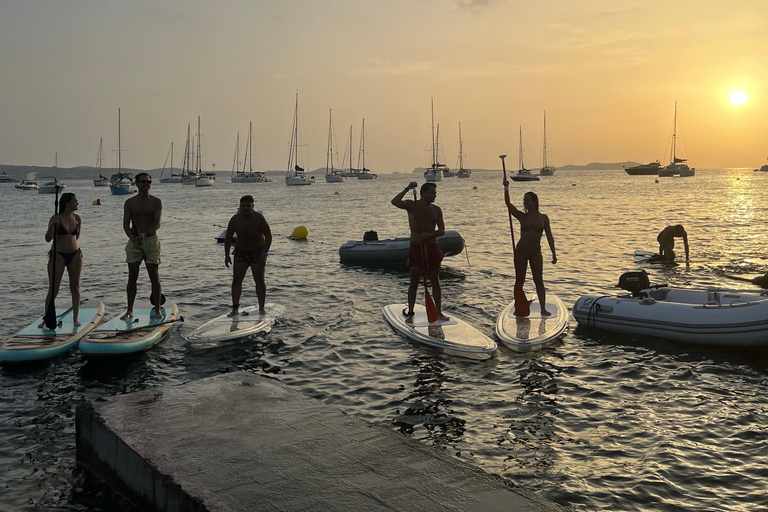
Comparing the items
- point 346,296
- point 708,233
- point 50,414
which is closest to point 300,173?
point 708,233

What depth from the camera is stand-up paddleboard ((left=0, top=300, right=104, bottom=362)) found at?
8.92m

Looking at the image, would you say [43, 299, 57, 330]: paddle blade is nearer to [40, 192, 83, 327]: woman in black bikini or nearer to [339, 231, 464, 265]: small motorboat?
[40, 192, 83, 327]: woman in black bikini

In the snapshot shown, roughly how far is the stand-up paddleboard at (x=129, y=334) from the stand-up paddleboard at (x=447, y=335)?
3.94m

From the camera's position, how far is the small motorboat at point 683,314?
381 inches

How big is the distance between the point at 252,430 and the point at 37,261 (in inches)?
758

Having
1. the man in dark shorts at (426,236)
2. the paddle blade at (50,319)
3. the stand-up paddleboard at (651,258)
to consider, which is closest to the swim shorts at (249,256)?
the man in dark shorts at (426,236)

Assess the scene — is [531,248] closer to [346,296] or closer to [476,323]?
[476,323]

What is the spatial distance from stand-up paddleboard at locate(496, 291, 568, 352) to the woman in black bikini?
685cm

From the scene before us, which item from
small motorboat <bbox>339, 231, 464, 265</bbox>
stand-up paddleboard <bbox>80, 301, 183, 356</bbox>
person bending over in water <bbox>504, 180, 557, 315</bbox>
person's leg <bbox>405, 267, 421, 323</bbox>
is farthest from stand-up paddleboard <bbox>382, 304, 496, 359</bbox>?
small motorboat <bbox>339, 231, 464, 265</bbox>

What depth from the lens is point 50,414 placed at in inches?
293

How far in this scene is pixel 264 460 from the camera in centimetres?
500

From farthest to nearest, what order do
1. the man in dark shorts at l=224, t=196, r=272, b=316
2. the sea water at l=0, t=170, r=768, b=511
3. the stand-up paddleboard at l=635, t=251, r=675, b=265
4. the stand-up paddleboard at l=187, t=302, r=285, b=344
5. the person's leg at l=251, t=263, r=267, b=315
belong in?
1. the stand-up paddleboard at l=635, t=251, r=675, b=265
2. the person's leg at l=251, t=263, r=267, b=315
3. the man in dark shorts at l=224, t=196, r=272, b=316
4. the stand-up paddleboard at l=187, t=302, r=285, b=344
5. the sea water at l=0, t=170, r=768, b=511

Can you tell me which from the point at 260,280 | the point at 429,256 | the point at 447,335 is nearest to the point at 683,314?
the point at 447,335

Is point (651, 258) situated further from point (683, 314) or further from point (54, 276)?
point (54, 276)
